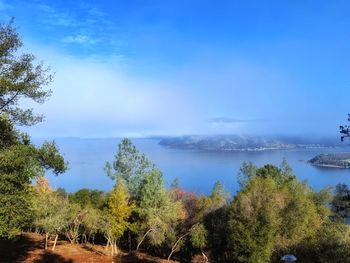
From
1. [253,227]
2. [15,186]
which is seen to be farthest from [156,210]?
[15,186]

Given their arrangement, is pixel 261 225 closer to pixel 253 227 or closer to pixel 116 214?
pixel 253 227

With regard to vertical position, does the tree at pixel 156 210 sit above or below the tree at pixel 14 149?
below

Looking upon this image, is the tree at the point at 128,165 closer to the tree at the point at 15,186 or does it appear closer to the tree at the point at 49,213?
the tree at the point at 49,213

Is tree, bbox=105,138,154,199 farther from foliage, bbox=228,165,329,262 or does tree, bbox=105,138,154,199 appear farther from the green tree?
the green tree

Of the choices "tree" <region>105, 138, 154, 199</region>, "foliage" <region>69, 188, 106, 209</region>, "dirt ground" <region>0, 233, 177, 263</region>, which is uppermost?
"tree" <region>105, 138, 154, 199</region>

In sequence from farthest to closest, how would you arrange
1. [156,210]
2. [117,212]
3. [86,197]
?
[86,197] → [156,210] → [117,212]

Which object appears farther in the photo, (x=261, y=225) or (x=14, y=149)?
(x=261, y=225)

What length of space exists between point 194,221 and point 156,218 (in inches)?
121

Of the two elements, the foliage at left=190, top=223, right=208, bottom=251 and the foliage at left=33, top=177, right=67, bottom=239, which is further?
the foliage at left=190, top=223, right=208, bottom=251

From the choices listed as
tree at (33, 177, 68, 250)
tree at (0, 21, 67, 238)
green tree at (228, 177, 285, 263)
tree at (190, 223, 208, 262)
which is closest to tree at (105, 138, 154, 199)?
tree at (33, 177, 68, 250)

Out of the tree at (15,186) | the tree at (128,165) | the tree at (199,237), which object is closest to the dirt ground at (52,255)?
the tree at (199,237)

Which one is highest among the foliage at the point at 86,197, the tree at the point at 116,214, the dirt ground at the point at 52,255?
the tree at the point at 116,214

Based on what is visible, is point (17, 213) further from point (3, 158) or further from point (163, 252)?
point (163, 252)

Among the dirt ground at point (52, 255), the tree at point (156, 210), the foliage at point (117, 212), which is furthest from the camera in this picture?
the tree at point (156, 210)
